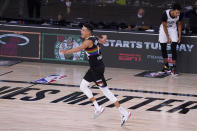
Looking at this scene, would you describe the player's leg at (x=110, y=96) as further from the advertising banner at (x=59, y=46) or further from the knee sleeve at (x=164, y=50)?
the advertising banner at (x=59, y=46)

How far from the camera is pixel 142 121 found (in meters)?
10.9

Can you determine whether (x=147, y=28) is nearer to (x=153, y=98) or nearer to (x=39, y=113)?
(x=153, y=98)

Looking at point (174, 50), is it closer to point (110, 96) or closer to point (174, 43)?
point (174, 43)

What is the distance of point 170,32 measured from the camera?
51.5 ft

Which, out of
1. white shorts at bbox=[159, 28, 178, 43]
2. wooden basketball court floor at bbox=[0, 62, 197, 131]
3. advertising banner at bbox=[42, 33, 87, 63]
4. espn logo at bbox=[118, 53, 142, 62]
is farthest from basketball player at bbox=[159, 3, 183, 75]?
advertising banner at bbox=[42, 33, 87, 63]

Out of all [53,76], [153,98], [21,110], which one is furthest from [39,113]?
[53,76]

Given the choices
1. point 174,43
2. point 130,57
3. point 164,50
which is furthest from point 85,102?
point 130,57

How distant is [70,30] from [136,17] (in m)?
2.23

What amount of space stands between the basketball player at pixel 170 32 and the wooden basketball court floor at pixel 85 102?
673 millimetres

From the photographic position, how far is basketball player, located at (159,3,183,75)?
15.4 m

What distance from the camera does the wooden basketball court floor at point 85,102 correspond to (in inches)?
416

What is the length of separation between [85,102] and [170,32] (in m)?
4.32

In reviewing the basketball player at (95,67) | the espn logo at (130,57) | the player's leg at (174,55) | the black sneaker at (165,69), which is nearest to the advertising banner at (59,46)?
the espn logo at (130,57)

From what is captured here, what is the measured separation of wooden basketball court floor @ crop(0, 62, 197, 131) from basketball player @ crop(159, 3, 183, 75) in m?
0.67
